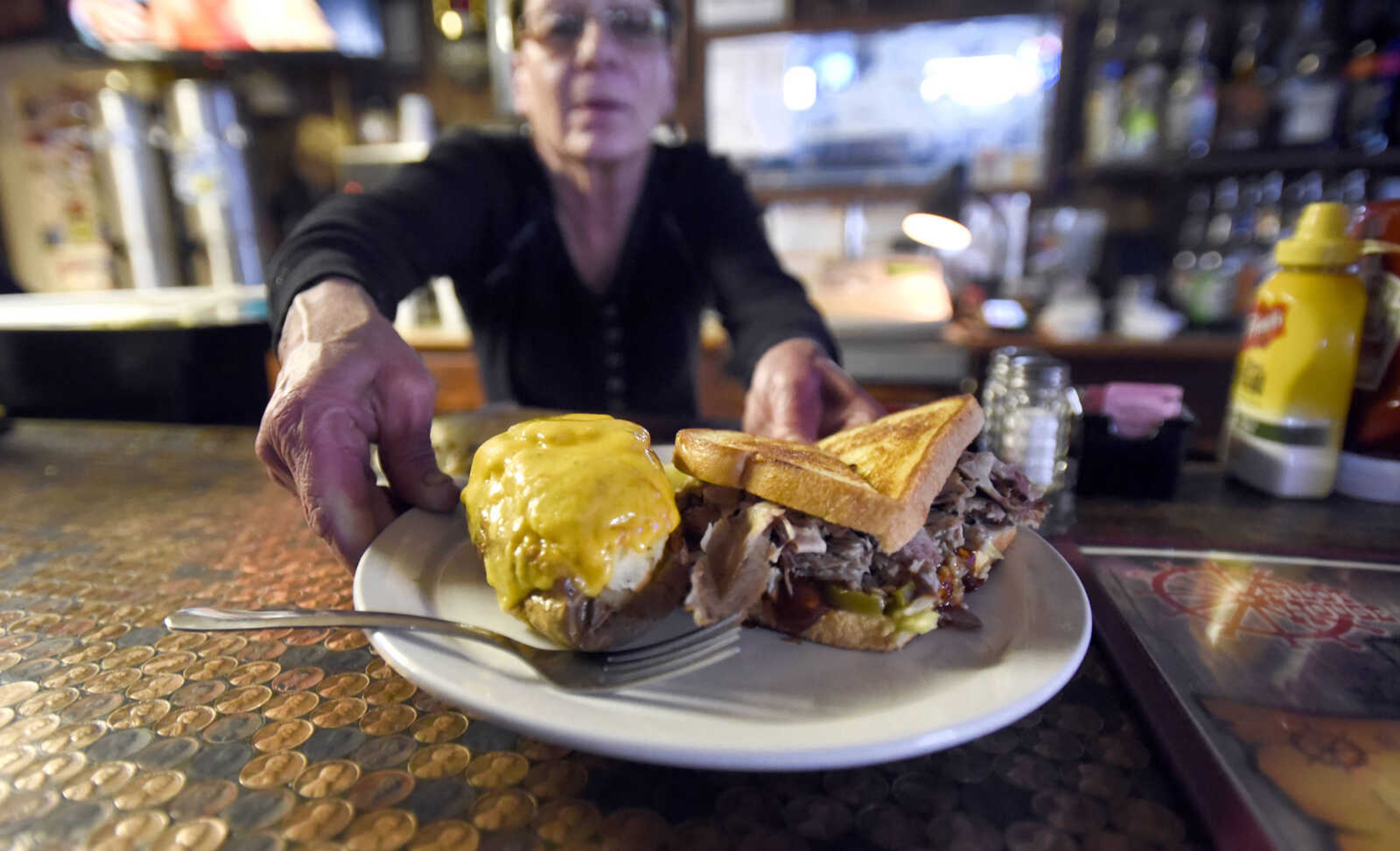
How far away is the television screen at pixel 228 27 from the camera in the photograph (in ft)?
12.3

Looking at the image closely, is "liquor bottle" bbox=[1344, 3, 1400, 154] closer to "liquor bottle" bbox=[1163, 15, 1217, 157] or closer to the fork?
"liquor bottle" bbox=[1163, 15, 1217, 157]

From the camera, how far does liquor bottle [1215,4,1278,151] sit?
10.3 ft

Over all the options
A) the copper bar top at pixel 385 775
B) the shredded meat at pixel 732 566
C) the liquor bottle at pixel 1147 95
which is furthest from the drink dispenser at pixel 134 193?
the liquor bottle at pixel 1147 95

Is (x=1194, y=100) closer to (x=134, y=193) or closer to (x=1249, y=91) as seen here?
(x=1249, y=91)

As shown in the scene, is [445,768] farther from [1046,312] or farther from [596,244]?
[1046,312]

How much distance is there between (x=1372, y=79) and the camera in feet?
9.83

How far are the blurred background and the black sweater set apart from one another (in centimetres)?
97

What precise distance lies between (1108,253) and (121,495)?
4.11 m

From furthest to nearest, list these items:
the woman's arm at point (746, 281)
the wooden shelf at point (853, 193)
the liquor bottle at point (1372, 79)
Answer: the wooden shelf at point (853, 193)
the liquor bottle at point (1372, 79)
the woman's arm at point (746, 281)

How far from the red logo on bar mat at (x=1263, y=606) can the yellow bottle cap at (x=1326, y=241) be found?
54 centimetres

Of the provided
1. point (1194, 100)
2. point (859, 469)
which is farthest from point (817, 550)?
point (1194, 100)

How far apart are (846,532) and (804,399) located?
0.49 m

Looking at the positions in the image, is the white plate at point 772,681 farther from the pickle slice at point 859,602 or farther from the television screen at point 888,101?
the television screen at point 888,101

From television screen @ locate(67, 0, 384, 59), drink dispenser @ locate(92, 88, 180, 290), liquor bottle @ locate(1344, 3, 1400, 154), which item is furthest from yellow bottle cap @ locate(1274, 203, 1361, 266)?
drink dispenser @ locate(92, 88, 180, 290)
